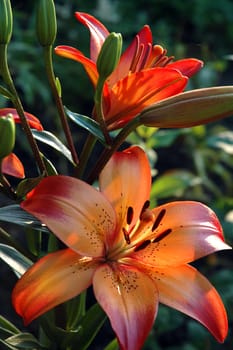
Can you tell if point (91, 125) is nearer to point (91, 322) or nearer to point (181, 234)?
point (181, 234)

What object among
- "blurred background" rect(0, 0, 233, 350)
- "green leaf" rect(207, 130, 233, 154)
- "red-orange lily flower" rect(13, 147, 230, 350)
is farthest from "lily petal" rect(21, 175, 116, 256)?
"green leaf" rect(207, 130, 233, 154)

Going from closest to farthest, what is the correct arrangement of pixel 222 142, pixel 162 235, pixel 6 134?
1. pixel 6 134
2. pixel 162 235
3. pixel 222 142

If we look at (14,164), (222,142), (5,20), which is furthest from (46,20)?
(222,142)

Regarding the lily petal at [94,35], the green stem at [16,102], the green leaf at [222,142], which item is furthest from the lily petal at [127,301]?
the green leaf at [222,142]

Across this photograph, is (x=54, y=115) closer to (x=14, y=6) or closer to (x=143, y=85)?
(x=14, y=6)

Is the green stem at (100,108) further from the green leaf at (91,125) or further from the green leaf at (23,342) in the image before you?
the green leaf at (23,342)
